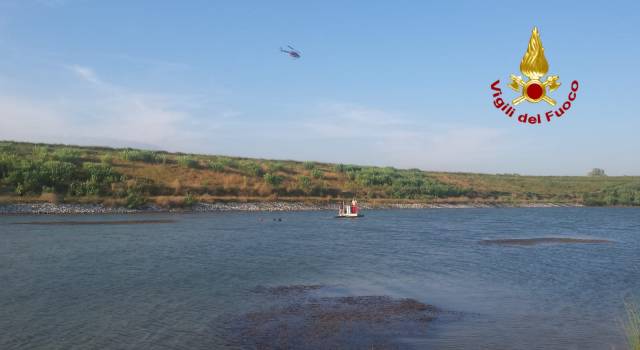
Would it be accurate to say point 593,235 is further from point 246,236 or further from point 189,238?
point 189,238

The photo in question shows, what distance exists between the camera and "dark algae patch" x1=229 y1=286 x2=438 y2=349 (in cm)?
1334

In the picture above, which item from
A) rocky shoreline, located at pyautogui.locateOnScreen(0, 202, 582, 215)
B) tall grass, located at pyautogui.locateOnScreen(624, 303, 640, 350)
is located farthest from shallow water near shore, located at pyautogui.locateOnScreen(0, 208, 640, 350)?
rocky shoreline, located at pyautogui.locateOnScreen(0, 202, 582, 215)

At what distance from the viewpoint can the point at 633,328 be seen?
11.2 meters

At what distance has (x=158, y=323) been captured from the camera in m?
14.8

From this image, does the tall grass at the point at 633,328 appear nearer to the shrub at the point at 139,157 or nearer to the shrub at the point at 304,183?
the shrub at the point at 304,183

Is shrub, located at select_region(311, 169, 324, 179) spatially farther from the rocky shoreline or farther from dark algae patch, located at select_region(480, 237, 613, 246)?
dark algae patch, located at select_region(480, 237, 613, 246)

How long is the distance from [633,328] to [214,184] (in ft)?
229

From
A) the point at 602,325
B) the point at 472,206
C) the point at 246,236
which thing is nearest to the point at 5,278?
the point at 246,236

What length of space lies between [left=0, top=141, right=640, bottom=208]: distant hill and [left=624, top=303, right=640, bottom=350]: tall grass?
55138 millimetres

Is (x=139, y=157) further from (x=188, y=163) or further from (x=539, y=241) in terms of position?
(x=539, y=241)

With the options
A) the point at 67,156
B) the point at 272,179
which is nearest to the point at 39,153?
the point at 67,156

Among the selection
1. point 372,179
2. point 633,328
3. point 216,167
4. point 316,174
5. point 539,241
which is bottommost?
point 539,241

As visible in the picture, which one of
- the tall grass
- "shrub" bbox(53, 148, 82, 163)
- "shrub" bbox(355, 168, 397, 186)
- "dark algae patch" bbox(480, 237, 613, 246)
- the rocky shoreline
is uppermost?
"shrub" bbox(53, 148, 82, 163)

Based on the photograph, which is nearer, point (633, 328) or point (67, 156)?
point (633, 328)
